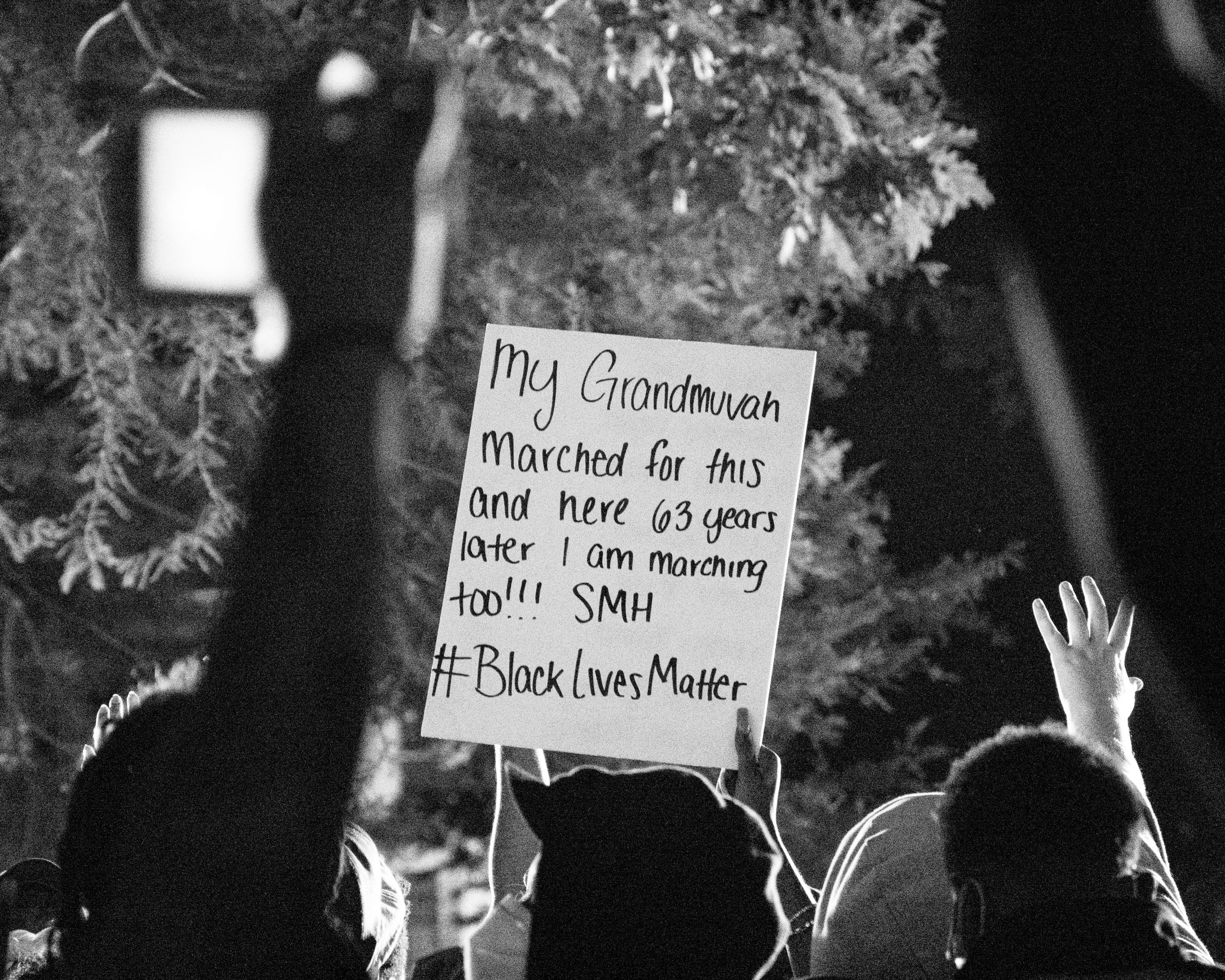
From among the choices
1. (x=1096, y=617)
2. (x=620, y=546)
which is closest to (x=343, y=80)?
(x=620, y=546)

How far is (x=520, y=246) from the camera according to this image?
688cm

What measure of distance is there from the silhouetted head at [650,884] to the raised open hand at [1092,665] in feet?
3.93

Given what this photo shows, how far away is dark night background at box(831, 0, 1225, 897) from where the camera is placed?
28.9ft

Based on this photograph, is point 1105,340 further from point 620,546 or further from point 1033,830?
point 1033,830

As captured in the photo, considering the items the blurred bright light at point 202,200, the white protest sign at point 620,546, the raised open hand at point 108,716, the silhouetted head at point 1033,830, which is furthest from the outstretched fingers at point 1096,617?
the blurred bright light at point 202,200

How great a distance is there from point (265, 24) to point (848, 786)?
4391 mm

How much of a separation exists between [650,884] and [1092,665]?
1400 mm

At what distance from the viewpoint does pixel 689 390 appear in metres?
2.66

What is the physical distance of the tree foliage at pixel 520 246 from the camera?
20.2 feet

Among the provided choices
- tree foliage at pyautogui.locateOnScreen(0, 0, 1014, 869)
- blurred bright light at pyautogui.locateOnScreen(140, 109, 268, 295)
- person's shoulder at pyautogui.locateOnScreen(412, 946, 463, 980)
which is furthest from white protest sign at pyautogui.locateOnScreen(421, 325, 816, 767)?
tree foliage at pyautogui.locateOnScreen(0, 0, 1014, 869)

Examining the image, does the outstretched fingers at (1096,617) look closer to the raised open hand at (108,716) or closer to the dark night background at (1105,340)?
the raised open hand at (108,716)

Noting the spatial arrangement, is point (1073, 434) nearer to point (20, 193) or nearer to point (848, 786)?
point (848, 786)

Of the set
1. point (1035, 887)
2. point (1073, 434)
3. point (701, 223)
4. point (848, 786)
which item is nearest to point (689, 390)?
point (1035, 887)

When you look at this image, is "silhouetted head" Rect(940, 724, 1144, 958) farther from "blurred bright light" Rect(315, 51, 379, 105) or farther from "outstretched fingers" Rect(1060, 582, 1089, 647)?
"blurred bright light" Rect(315, 51, 379, 105)
